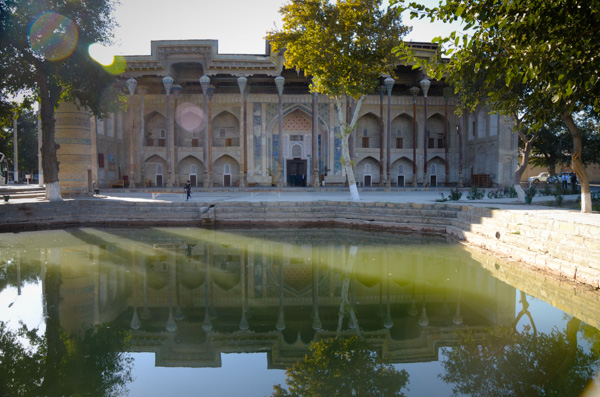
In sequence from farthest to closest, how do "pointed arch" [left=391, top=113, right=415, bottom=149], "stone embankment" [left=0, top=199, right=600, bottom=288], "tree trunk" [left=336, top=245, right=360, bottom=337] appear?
"pointed arch" [left=391, top=113, right=415, bottom=149] → "stone embankment" [left=0, top=199, right=600, bottom=288] → "tree trunk" [left=336, top=245, right=360, bottom=337]

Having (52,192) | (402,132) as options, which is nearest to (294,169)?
(402,132)

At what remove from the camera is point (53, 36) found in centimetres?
1192

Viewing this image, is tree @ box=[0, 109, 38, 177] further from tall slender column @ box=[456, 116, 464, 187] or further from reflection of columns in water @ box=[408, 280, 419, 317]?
reflection of columns in water @ box=[408, 280, 419, 317]

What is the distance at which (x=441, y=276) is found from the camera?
620 centimetres

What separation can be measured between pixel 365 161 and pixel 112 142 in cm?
1518

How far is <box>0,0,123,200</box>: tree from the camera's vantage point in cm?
1130

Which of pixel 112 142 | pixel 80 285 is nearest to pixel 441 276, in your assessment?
pixel 80 285

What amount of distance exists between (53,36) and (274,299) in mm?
11235

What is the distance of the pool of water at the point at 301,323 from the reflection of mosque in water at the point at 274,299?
0.08ft

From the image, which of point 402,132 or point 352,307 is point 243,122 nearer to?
point 402,132

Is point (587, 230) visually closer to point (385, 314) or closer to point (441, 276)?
point (441, 276)

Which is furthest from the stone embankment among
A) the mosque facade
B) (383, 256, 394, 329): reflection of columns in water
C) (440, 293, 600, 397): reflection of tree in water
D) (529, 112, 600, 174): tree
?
(529, 112, 600, 174): tree

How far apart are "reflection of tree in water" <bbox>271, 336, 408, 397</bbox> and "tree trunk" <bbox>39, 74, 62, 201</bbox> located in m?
11.9

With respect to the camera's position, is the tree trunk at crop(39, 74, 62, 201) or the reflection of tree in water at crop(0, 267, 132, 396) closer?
the reflection of tree in water at crop(0, 267, 132, 396)
